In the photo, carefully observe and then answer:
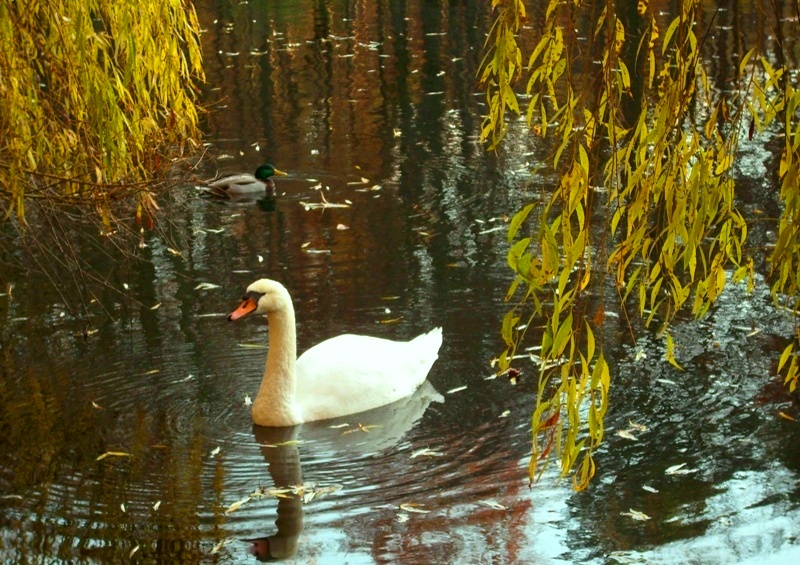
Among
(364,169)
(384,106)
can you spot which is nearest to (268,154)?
(364,169)

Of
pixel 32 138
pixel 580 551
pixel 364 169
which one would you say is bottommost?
pixel 580 551

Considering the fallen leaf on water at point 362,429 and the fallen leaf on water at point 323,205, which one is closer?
the fallen leaf on water at point 362,429

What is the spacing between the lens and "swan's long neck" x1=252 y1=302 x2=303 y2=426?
714 cm

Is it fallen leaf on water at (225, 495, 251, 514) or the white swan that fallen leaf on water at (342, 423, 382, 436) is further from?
fallen leaf on water at (225, 495, 251, 514)

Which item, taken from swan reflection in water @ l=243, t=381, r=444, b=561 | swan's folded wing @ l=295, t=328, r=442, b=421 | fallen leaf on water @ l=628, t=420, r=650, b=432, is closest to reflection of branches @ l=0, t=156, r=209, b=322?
swan's folded wing @ l=295, t=328, r=442, b=421

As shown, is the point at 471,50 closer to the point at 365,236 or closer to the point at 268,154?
the point at 268,154

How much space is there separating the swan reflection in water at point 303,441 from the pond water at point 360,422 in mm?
16

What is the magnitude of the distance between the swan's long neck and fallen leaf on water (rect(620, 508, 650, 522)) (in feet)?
6.80

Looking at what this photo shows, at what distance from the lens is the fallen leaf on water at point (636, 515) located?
593 cm

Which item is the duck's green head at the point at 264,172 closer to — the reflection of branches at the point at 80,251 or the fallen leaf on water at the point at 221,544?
the reflection of branches at the point at 80,251

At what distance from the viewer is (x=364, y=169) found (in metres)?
12.4

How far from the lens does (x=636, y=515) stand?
5.95 m

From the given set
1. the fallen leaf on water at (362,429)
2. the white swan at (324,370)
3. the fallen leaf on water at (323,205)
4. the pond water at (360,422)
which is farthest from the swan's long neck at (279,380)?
the fallen leaf on water at (323,205)

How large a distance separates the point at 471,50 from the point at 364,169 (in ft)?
22.6
